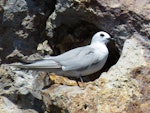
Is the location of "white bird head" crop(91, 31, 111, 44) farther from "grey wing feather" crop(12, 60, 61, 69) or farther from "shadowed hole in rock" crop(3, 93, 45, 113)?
"shadowed hole in rock" crop(3, 93, 45, 113)

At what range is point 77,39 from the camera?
18.4 feet

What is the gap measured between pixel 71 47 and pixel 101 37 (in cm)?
57

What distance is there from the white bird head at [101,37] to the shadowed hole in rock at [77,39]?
235 mm

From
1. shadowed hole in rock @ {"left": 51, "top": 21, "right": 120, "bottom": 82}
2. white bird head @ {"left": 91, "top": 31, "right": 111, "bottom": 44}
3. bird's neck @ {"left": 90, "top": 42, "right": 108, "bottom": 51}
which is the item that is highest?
white bird head @ {"left": 91, "top": 31, "right": 111, "bottom": 44}

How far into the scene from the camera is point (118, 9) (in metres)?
4.99

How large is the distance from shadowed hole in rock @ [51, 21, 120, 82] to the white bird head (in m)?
0.23

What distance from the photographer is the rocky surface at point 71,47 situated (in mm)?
4367

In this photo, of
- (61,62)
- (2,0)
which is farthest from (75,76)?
(2,0)

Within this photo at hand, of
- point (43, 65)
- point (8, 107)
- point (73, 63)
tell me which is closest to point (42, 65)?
point (43, 65)

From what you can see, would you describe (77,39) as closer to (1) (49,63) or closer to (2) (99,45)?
(2) (99,45)

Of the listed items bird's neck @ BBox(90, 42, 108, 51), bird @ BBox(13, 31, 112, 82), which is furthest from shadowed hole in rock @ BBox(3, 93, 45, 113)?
bird's neck @ BBox(90, 42, 108, 51)

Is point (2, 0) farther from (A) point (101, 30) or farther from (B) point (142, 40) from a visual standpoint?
(B) point (142, 40)

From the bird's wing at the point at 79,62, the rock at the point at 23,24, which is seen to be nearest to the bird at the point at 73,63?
the bird's wing at the point at 79,62

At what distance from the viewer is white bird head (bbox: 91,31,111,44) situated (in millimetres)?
5191
